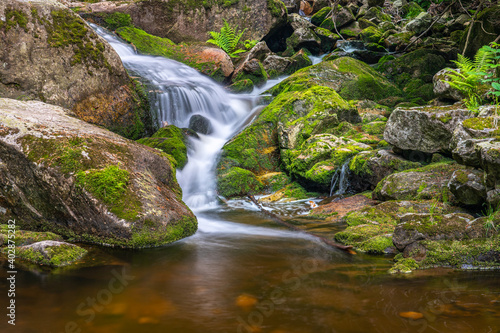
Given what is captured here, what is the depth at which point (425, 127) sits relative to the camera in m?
6.53

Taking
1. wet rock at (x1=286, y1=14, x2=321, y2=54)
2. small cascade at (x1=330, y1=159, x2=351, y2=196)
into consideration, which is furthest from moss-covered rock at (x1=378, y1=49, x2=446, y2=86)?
small cascade at (x1=330, y1=159, x2=351, y2=196)

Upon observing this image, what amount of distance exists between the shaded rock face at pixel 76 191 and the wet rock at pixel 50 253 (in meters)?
0.58

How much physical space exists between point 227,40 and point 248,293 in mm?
16391

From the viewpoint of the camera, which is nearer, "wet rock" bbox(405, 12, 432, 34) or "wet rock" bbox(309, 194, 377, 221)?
"wet rock" bbox(309, 194, 377, 221)

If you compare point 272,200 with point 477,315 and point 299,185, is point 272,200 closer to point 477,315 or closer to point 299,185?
point 299,185

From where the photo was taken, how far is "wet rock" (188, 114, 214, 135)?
10931mm

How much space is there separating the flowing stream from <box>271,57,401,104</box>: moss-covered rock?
8.05 m

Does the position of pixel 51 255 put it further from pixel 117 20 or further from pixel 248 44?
pixel 248 44

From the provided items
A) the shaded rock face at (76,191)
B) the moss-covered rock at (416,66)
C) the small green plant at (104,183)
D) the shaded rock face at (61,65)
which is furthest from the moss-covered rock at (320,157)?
the moss-covered rock at (416,66)

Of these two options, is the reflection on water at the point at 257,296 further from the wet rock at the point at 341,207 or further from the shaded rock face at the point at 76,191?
the wet rock at the point at 341,207

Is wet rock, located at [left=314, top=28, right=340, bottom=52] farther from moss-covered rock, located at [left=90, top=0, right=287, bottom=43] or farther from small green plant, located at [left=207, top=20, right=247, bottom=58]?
small green plant, located at [left=207, top=20, right=247, bottom=58]

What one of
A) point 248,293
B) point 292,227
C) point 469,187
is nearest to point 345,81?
point 292,227

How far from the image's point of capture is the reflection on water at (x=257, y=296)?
261cm

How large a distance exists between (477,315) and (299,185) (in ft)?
19.3
